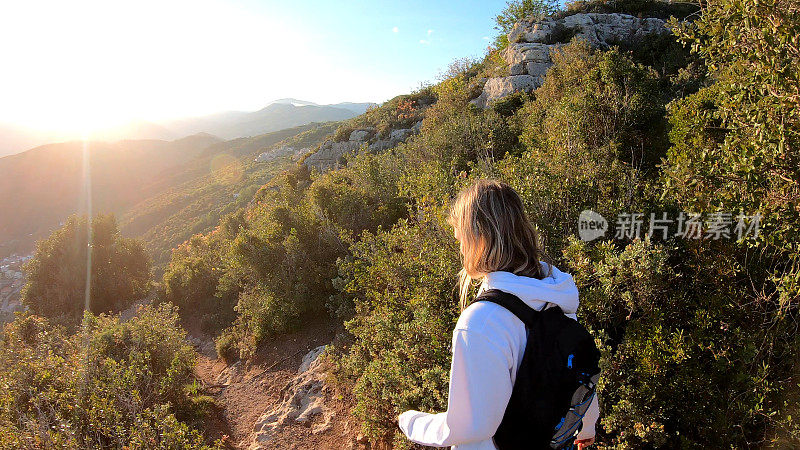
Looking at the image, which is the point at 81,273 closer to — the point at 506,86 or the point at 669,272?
the point at 506,86

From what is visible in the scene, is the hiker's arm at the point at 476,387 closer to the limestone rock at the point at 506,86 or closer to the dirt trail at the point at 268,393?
the dirt trail at the point at 268,393

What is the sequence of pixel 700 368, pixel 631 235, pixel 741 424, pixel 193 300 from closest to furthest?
1. pixel 741 424
2. pixel 700 368
3. pixel 631 235
4. pixel 193 300

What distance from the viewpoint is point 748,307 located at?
12.6 ft

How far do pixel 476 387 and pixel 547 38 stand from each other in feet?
75.1

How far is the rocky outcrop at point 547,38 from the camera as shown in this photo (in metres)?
17.3

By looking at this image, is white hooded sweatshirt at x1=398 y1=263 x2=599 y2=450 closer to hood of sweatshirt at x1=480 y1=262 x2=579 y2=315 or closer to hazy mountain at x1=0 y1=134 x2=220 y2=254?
hood of sweatshirt at x1=480 y1=262 x2=579 y2=315

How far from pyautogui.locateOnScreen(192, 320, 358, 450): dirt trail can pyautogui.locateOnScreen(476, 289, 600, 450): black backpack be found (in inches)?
183

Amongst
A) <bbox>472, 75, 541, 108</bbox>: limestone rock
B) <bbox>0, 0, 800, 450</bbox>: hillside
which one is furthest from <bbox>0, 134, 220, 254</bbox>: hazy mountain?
<bbox>0, 0, 800, 450</bbox>: hillside

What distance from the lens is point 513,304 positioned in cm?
155

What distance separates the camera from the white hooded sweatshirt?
1.45 m

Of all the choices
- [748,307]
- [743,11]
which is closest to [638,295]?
[748,307]

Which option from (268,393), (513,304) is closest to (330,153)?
(268,393)

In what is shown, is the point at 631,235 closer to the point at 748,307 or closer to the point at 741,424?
the point at 748,307

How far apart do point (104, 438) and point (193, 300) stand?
1025 centimetres
